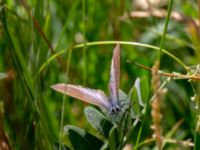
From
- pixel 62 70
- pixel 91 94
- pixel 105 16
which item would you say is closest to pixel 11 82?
pixel 62 70

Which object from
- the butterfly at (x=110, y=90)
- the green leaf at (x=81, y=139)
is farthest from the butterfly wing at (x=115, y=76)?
the green leaf at (x=81, y=139)

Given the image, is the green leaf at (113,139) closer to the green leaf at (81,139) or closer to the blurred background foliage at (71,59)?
the green leaf at (81,139)

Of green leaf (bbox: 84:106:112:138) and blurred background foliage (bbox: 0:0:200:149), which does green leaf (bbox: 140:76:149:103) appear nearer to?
green leaf (bbox: 84:106:112:138)

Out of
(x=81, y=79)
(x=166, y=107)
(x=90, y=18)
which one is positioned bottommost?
(x=166, y=107)

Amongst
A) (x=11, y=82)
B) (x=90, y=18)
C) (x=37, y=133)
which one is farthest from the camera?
(x=90, y=18)

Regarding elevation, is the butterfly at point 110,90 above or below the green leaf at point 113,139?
above

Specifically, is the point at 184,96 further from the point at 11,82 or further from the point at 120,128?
the point at 120,128

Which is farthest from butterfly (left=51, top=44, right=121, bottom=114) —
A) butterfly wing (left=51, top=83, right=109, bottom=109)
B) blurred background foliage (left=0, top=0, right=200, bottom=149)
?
blurred background foliage (left=0, top=0, right=200, bottom=149)
